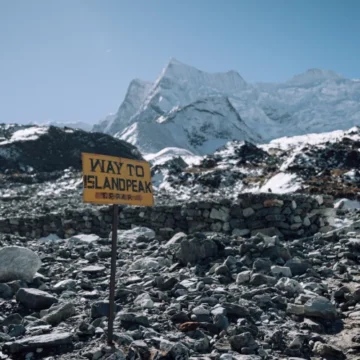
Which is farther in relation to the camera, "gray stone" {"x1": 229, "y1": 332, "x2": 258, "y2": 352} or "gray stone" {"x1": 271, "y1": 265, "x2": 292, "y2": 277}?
"gray stone" {"x1": 271, "y1": 265, "x2": 292, "y2": 277}

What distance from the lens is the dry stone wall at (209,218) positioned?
1223 centimetres

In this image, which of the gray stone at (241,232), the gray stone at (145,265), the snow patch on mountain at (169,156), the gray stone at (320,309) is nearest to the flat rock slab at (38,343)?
the gray stone at (320,309)

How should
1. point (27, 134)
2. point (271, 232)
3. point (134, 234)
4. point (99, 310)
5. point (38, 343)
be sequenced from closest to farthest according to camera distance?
point (38, 343)
point (99, 310)
point (271, 232)
point (134, 234)
point (27, 134)

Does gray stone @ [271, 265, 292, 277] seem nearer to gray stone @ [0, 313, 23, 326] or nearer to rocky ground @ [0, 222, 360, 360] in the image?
rocky ground @ [0, 222, 360, 360]

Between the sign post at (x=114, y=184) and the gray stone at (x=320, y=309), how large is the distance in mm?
2407

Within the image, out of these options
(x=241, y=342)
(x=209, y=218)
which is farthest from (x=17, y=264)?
(x=209, y=218)

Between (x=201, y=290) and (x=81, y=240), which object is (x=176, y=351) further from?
(x=81, y=240)

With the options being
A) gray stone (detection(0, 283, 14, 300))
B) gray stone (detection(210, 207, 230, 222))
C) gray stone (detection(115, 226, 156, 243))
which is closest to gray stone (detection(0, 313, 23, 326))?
gray stone (detection(0, 283, 14, 300))

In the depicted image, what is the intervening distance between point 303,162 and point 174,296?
32.6 m

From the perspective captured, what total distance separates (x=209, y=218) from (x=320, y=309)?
789cm

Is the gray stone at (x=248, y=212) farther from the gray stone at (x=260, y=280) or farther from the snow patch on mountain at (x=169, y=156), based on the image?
the snow patch on mountain at (x=169, y=156)

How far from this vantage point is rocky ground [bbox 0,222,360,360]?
428 centimetres

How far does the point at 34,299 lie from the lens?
5.47m

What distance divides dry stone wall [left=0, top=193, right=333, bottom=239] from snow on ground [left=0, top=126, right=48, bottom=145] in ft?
229
